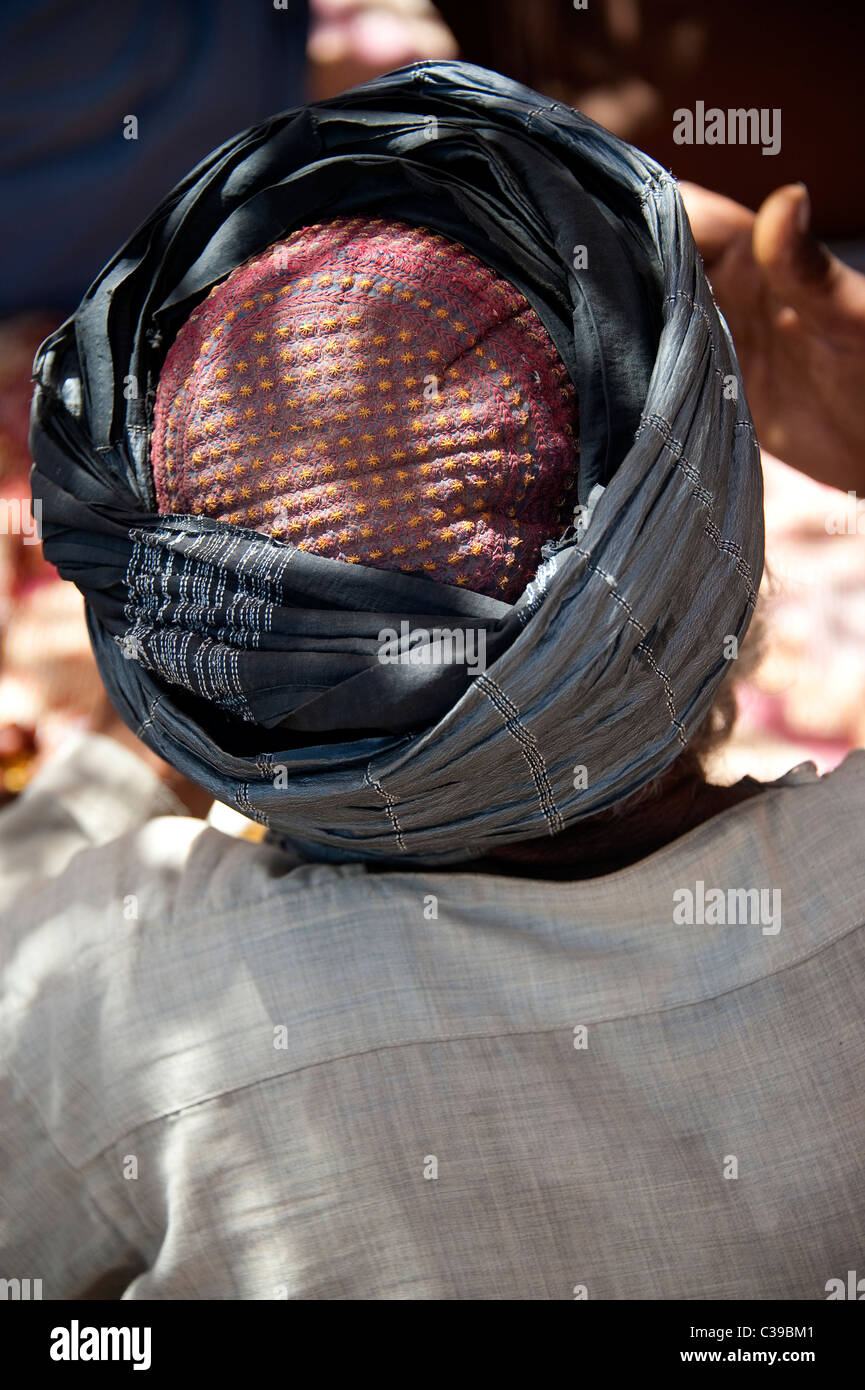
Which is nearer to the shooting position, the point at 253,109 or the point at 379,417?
the point at 379,417

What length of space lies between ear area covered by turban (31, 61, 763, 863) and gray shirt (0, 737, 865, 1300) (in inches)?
4.2

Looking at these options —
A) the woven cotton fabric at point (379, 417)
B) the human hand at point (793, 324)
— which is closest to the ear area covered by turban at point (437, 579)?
the woven cotton fabric at point (379, 417)

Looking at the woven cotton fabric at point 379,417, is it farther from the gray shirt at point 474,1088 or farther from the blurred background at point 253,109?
the blurred background at point 253,109

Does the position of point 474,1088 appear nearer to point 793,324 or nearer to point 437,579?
point 437,579

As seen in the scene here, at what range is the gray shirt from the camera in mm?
891

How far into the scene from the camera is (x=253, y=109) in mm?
1974

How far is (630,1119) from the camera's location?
900mm

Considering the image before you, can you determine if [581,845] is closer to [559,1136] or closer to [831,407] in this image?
[559,1136]

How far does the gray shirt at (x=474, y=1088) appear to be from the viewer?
2.92 feet

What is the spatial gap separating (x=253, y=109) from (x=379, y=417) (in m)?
1.53

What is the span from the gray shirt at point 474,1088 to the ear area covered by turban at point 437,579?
108 millimetres

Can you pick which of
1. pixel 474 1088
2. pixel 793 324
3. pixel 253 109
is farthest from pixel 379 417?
pixel 253 109

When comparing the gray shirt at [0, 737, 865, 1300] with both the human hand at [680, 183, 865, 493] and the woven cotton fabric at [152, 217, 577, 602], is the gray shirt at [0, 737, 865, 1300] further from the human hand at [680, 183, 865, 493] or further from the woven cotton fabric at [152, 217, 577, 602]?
the human hand at [680, 183, 865, 493]
